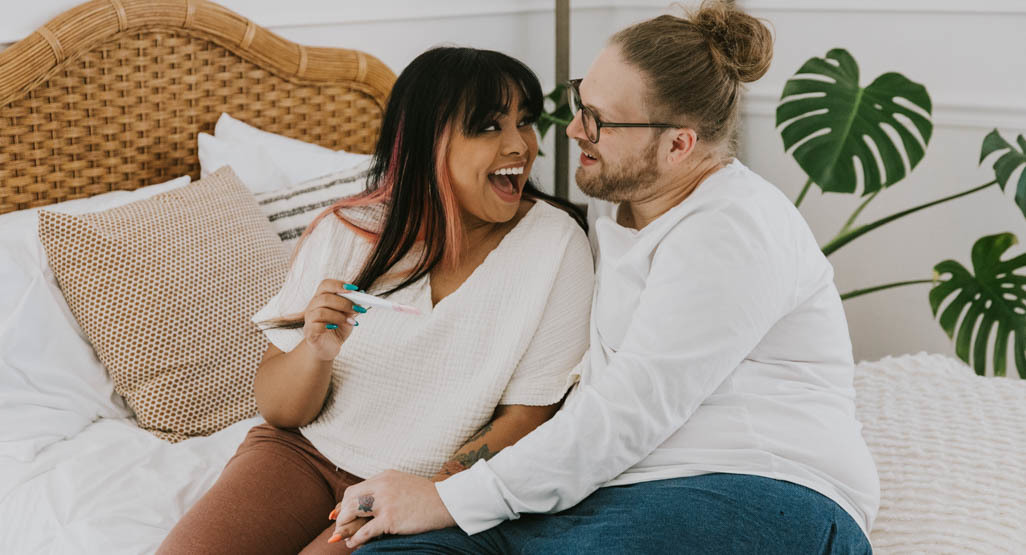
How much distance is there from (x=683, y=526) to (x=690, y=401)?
157 millimetres

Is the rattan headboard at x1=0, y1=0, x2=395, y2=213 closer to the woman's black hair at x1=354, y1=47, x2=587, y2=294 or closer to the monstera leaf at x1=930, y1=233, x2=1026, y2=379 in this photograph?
the woman's black hair at x1=354, y1=47, x2=587, y2=294

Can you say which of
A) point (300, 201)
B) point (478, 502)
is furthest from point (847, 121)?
point (478, 502)

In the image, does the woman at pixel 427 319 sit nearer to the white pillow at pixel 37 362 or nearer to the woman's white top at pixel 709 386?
the woman's white top at pixel 709 386

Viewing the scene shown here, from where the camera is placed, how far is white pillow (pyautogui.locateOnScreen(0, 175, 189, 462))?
1.52m

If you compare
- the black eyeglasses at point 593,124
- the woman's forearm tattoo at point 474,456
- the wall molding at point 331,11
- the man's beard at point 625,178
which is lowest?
the woman's forearm tattoo at point 474,456

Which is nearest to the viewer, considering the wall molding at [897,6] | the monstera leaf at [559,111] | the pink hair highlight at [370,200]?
the pink hair highlight at [370,200]

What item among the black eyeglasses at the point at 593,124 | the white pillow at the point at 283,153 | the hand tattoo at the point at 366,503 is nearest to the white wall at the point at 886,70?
the white pillow at the point at 283,153

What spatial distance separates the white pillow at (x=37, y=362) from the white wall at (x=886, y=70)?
2.75 feet

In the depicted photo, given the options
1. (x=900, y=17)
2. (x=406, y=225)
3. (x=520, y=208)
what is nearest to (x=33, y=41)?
(x=406, y=225)

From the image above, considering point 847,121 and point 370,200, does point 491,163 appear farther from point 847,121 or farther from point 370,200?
point 847,121

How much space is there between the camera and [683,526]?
1.10 metres

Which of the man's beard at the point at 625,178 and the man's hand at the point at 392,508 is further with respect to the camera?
the man's beard at the point at 625,178

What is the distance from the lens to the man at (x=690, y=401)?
1.14 meters

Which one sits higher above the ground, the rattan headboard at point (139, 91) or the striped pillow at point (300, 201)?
the rattan headboard at point (139, 91)
